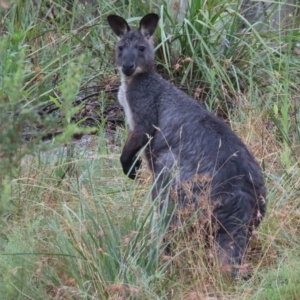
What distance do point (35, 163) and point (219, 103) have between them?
2.06 meters

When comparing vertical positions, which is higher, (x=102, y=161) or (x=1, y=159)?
(x=1, y=159)

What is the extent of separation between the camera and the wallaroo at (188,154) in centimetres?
459

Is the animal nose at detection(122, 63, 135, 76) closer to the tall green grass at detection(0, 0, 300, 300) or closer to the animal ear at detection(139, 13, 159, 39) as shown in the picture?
the tall green grass at detection(0, 0, 300, 300)

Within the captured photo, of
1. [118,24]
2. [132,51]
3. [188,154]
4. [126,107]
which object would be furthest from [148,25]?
[188,154]

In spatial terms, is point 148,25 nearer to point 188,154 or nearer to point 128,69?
point 128,69

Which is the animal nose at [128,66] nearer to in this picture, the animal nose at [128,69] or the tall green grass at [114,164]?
the animal nose at [128,69]

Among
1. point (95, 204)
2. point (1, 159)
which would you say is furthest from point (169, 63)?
point (1, 159)

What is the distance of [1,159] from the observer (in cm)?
324

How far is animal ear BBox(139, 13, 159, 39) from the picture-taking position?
6250 millimetres

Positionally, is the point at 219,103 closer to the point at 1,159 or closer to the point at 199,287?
the point at 199,287

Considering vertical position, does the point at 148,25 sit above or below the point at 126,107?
above

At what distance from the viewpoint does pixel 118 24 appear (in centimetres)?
624

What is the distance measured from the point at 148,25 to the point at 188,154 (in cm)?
167

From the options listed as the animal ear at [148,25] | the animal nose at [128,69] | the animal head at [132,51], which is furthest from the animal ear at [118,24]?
the animal nose at [128,69]
